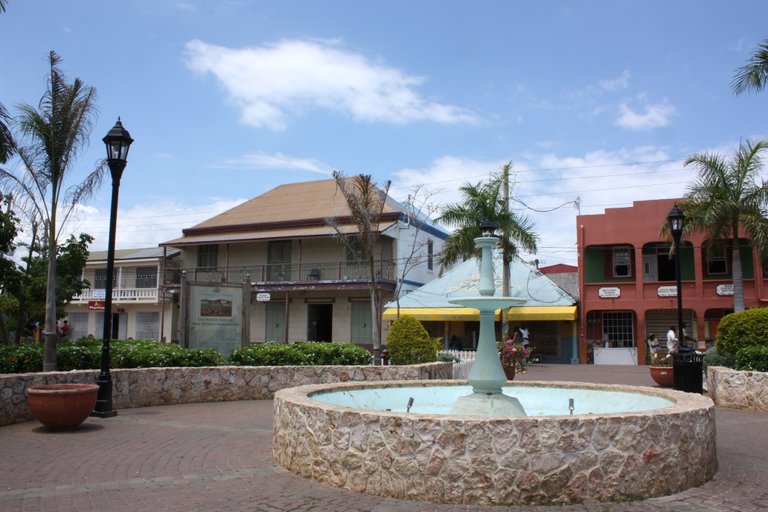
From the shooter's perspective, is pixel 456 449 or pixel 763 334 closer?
pixel 456 449

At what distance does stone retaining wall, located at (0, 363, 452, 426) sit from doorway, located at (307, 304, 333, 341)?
18655 mm

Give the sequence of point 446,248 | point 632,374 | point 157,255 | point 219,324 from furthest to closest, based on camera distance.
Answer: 1. point 157,255
2. point 446,248
3. point 632,374
4. point 219,324

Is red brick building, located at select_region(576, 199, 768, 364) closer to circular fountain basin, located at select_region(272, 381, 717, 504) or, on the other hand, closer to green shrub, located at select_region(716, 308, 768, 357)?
green shrub, located at select_region(716, 308, 768, 357)

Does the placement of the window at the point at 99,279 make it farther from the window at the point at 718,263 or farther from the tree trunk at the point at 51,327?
the window at the point at 718,263

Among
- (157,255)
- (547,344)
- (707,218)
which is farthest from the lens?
(157,255)

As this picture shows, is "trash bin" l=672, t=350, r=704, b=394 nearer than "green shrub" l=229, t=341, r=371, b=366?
Yes

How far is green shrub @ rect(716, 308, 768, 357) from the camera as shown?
14102 millimetres

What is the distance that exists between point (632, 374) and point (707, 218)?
648cm

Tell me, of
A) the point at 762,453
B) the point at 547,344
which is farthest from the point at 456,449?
the point at 547,344

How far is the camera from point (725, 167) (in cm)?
2422

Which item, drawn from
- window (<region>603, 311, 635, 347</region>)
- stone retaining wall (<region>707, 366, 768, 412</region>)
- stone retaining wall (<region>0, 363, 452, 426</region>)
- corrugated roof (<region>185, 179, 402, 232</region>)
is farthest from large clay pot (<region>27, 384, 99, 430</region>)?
window (<region>603, 311, 635, 347</region>)

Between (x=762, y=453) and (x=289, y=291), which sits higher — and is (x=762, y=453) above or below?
below

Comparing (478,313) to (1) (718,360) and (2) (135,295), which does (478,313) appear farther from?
(2) (135,295)

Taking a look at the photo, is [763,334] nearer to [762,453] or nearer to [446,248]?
[762,453]
